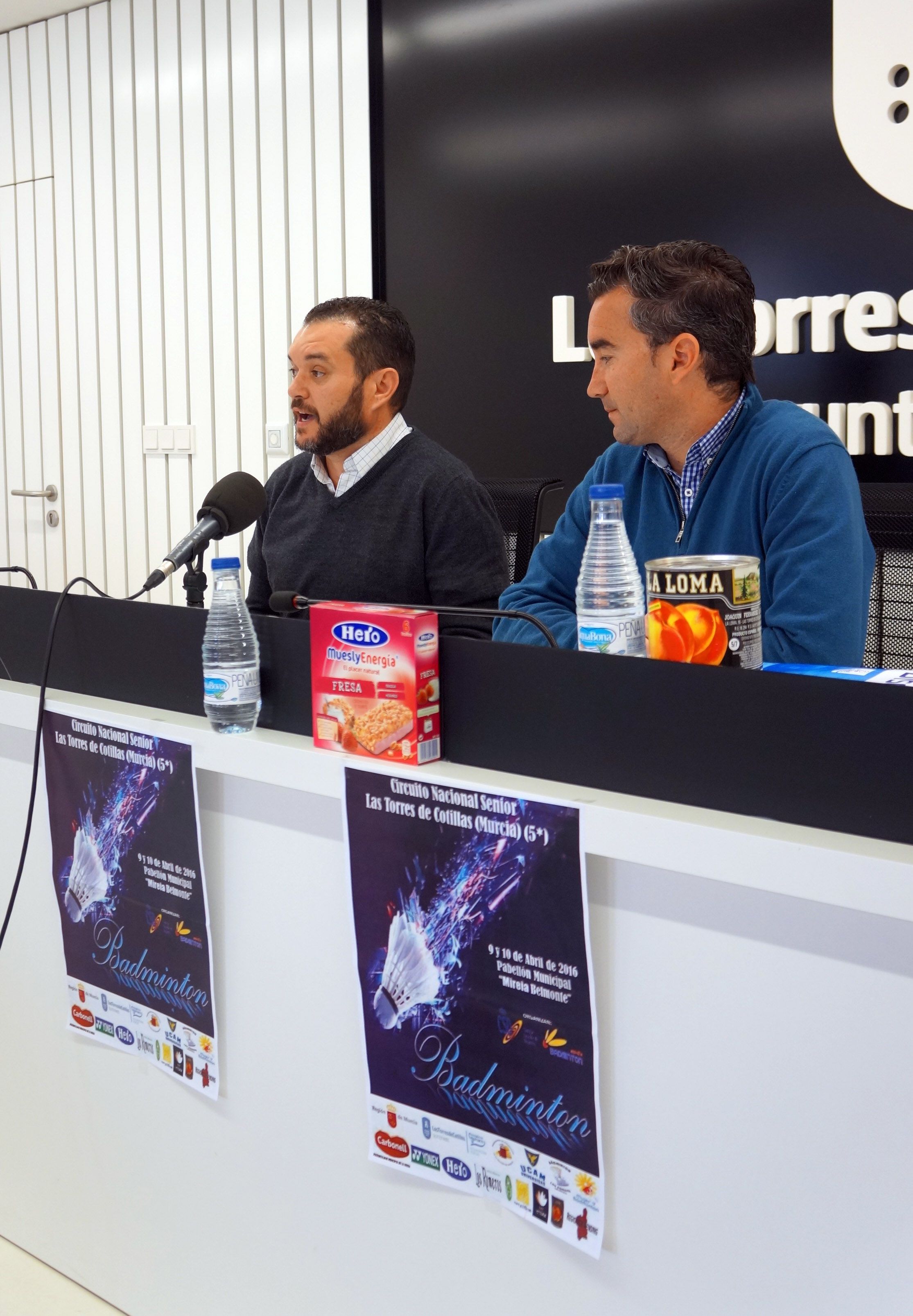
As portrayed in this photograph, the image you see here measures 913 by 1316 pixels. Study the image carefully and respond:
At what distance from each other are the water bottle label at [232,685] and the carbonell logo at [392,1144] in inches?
17.1

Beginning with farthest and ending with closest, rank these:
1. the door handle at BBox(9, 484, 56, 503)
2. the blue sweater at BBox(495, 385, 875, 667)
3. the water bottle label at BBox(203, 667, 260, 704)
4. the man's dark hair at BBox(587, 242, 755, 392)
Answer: the door handle at BBox(9, 484, 56, 503) → the man's dark hair at BBox(587, 242, 755, 392) → the blue sweater at BBox(495, 385, 875, 667) → the water bottle label at BBox(203, 667, 260, 704)

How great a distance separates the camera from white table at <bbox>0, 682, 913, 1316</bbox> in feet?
2.80

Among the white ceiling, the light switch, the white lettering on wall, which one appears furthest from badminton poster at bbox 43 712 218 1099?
the white ceiling

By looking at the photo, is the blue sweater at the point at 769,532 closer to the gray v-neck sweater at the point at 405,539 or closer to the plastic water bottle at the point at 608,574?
the plastic water bottle at the point at 608,574

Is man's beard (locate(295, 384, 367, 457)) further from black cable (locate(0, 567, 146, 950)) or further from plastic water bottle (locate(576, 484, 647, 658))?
plastic water bottle (locate(576, 484, 647, 658))

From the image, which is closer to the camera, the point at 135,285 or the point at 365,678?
the point at 365,678

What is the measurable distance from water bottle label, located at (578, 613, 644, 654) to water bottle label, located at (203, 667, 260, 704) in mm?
343

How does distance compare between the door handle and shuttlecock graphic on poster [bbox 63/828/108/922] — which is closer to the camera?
shuttlecock graphic on poster [bbox 63/828/108/922]

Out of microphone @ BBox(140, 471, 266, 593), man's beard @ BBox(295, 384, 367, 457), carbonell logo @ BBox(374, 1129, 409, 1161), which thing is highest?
man's beard @ BBox(295, 384, 367, 457)

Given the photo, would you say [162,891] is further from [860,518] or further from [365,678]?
[860,518]

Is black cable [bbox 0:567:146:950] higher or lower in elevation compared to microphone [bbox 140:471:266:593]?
lower

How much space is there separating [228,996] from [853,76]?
2481mm

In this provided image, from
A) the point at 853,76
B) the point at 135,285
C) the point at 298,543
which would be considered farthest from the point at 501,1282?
the point at 135,285

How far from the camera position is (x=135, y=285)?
423 centimetres
